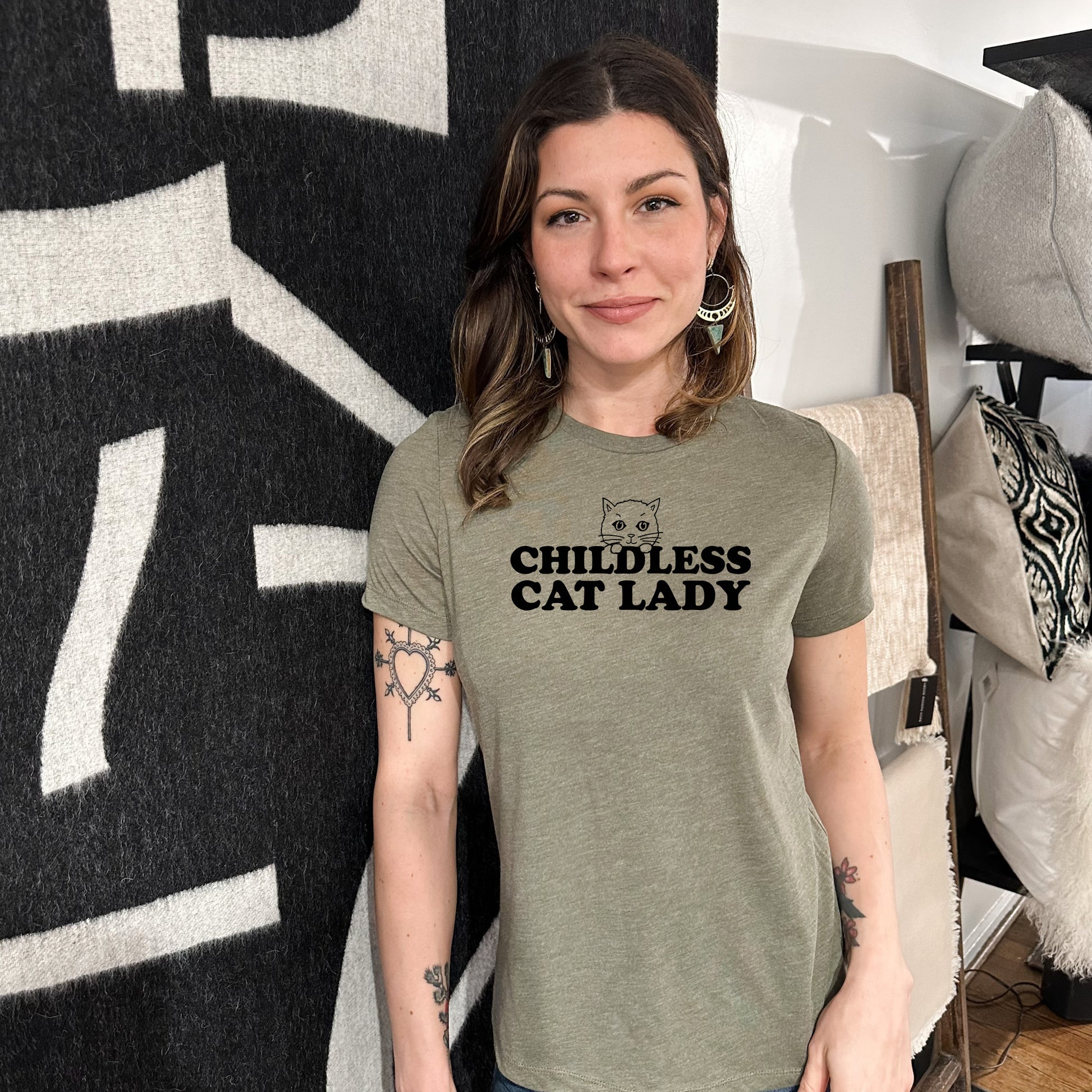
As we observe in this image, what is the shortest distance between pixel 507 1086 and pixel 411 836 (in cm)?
26

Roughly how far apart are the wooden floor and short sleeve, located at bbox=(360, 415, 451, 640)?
177 centimetres

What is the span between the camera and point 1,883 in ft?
2.18

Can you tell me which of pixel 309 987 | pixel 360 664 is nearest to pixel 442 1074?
pixel 309 987

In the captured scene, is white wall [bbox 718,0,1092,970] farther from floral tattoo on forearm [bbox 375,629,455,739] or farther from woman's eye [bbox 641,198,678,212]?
floral tattoo on forearm [bbox 375,629,455,739]

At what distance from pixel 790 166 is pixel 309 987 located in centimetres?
118

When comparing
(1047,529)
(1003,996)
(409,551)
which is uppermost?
(409,551)

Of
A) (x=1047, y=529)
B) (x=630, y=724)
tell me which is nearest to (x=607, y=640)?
(x=630, y=724)

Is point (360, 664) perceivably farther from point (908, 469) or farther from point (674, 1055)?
point (908, 469)

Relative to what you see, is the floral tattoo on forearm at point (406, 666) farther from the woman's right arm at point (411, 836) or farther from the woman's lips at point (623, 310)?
the woman's lips at point (623, 310)

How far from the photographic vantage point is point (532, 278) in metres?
0.88

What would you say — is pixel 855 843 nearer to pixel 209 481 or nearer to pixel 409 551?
pixel 409 551

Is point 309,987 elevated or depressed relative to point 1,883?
depressed

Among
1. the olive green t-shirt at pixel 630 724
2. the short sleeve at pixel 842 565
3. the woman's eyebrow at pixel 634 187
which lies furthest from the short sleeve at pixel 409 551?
the short sleeve at pixel 842 565

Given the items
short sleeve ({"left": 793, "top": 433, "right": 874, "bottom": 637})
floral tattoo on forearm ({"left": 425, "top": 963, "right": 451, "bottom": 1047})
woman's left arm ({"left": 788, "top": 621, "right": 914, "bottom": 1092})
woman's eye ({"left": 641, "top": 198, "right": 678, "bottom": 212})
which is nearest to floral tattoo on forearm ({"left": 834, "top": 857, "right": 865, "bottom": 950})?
woman's left arm ({"left": 788, "top": 621, "right": 914, "bottom": 1092})
